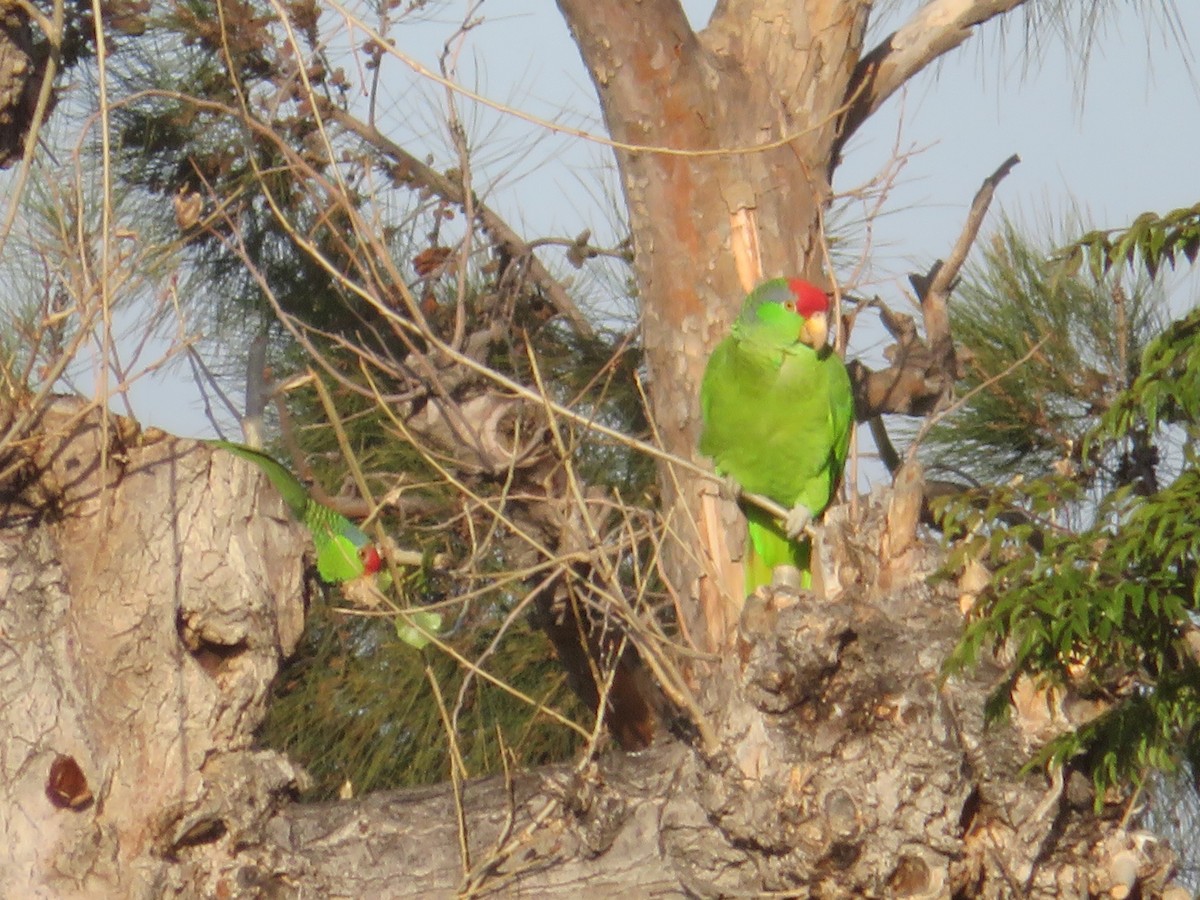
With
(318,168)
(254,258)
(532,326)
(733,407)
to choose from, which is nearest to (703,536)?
(733,407)

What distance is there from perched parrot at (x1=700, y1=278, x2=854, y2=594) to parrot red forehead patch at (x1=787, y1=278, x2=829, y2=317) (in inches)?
1.4

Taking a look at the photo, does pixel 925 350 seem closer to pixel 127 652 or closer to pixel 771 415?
pixel 771 415

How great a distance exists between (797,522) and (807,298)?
43cm

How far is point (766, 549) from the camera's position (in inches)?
103

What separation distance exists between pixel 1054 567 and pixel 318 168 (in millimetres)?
1963

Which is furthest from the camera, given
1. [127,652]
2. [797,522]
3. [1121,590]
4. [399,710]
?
[399,710]

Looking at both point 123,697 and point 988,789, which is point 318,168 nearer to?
point 123,697

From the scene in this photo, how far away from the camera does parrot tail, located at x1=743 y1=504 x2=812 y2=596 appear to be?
8.48 feet

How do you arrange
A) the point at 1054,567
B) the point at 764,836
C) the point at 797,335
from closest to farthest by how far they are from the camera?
the point at 1054,567
the point at 764,836
the point at 797,335

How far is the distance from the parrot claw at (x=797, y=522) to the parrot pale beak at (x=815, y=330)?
0.32m

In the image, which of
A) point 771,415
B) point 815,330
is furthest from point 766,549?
point 815,330

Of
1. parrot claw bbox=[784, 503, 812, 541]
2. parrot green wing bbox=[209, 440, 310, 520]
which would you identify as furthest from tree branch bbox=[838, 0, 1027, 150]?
parrot green wing bbox=[209, 440, 310, 520]

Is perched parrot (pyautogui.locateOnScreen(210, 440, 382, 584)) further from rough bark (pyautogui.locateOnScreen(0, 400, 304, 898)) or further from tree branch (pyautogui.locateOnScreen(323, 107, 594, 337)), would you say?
tree branch (pyautogui.locateOnScreen(323, 107, 594, 337))

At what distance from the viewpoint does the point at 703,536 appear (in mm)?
2646
